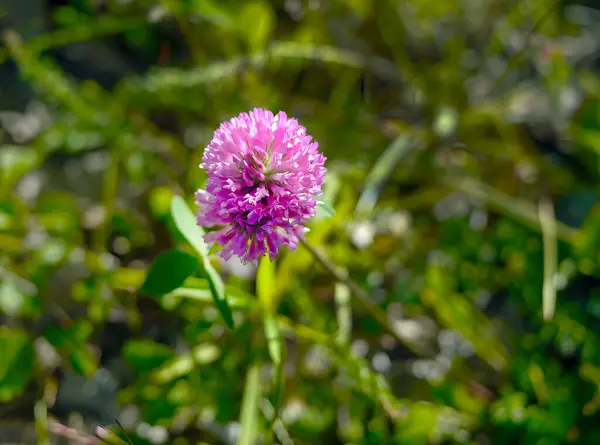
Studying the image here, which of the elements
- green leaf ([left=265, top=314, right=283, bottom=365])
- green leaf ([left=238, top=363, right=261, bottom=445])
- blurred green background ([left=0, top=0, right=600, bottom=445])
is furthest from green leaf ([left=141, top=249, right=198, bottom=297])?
green leaf ([left=238, top=363, right=261, bottom=445])

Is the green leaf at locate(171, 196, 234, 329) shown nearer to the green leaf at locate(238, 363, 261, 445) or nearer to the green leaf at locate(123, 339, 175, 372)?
the green leaf at locate(238, 363, 261, 445)

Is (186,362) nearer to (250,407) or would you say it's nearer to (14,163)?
(250,407)

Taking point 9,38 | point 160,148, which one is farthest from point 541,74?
point 9,38

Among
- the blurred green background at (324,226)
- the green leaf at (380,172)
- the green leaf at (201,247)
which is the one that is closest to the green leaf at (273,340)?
the blurred green background at (324,226)

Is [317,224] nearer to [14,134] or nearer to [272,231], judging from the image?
[272,231]

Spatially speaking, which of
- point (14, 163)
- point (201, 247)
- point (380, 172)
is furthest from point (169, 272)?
point (14, 163)

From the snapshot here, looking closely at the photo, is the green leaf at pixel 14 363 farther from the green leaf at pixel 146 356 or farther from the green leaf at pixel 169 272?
the green leaf at pixel 169 272
